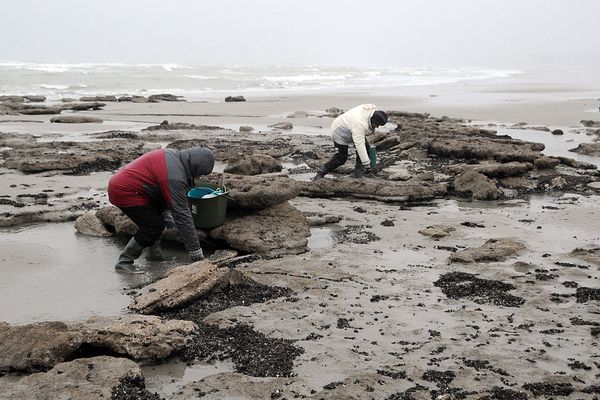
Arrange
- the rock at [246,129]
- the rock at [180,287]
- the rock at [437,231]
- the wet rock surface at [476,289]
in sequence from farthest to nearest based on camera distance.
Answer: the rock at [246,129], the rock at [437,231], the wet rock surface at [476,289], the rock at [180,287]

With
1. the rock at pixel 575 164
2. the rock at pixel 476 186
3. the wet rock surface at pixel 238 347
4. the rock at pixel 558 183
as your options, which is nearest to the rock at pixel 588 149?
the rock at pixel 575 164

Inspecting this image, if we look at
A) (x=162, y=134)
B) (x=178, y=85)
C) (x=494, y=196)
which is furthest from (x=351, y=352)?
(x=178, y=85)

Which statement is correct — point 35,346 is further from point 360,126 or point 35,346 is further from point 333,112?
point 333,112

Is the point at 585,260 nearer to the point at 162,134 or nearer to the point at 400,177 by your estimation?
the point at 400,177

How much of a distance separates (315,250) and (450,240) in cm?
174

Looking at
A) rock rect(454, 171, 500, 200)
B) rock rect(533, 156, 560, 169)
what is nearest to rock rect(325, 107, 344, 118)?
rock rect(533, 156, 560, 169)

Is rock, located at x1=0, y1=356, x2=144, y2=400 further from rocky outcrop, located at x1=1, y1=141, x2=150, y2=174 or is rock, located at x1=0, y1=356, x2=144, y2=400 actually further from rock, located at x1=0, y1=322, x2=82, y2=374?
rocky outcrop, located at x1=1, y1=141, x2=150, y2=174

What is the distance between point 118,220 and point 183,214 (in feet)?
Result: 5.63

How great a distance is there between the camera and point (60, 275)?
655 centimetres

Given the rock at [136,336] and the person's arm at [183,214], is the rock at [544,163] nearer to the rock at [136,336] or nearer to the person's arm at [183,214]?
the person's arm at [183,214]

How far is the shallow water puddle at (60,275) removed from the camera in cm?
564

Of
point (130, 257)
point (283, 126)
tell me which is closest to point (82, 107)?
point (283, 126)

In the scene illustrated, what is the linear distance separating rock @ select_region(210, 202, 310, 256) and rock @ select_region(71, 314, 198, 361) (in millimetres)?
2593

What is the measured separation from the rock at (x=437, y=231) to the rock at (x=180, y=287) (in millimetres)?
3143
